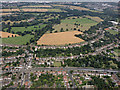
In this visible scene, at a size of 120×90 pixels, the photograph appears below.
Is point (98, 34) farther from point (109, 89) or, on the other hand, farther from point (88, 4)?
point (88, 4)

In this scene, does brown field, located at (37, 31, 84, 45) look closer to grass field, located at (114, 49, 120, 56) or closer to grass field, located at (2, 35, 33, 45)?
grass field, located at (2, 35, 33, 45)

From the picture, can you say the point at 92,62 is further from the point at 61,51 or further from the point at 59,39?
the point at 59,39

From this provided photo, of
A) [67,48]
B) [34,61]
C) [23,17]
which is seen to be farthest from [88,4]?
[34,61]

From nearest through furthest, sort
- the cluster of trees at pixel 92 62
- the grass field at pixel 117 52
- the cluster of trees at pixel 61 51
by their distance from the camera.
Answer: the cluster of trees at pixel 92 62
the cluster of trees at pixel 61 51
the grass field at pixel 117 52

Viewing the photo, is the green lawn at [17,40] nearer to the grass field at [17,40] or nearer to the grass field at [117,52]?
the grass field at [17,40]

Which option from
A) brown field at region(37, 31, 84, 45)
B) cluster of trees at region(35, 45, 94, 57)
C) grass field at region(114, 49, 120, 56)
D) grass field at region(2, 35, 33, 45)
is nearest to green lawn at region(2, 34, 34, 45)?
grass field at region(2, 35, 33, 45)

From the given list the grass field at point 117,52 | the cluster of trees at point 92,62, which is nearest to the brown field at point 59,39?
the cluster of trees at point 92,62

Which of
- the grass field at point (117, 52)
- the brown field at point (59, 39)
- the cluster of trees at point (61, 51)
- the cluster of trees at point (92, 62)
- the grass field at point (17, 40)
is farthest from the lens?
the brown field at point (59, 39)
